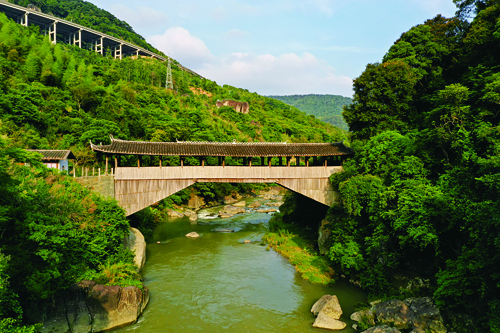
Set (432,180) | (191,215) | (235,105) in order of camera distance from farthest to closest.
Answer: (235,105), (191,215), (432,180)

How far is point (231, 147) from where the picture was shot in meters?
21.2

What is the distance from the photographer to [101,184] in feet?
60.2

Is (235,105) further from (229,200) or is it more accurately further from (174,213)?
(174,213)

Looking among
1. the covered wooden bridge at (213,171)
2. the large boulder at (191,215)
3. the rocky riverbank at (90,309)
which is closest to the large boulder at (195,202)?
the large boulder at (191,215)

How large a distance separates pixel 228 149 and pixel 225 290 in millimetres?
8964

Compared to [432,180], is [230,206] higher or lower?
lower

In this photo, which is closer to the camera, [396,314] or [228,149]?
[396,314]

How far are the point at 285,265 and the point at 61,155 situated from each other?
16.7 m

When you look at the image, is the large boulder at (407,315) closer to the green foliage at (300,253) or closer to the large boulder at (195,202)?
the green foliage at (300,253)

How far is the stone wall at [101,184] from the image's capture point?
17.9 metres

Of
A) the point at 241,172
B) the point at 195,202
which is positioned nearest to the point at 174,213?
the point at 195,202

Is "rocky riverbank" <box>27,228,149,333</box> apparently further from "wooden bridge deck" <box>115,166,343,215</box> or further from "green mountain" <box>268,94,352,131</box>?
"green mountain" <box>268,94,352,131</box>

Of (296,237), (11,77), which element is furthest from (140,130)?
(296,237)

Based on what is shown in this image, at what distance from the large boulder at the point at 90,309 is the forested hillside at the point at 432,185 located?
34.8ft
